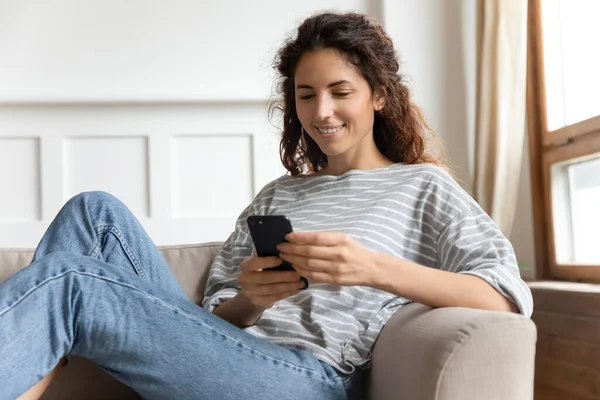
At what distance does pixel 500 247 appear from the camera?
1310 millimetres

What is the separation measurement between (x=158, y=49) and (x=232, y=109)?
1.17ft

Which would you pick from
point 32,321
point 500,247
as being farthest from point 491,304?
point 32,321

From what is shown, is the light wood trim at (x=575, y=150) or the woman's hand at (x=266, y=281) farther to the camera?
the light wood trim at (x=575, y=150)

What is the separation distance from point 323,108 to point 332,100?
37mm

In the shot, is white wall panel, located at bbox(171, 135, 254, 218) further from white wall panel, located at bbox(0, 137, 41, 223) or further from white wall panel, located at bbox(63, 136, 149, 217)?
white wall panel, located at bbox(0, 137, 41, 223)

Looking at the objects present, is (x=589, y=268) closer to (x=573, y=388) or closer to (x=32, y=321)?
(x=573, y=388)

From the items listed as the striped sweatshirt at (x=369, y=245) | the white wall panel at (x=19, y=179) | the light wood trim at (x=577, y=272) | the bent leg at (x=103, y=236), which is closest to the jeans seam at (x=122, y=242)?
the bent leg at (x=103, y=236)

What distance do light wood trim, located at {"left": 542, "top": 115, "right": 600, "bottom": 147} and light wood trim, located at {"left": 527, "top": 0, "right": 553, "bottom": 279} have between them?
0.05 meters

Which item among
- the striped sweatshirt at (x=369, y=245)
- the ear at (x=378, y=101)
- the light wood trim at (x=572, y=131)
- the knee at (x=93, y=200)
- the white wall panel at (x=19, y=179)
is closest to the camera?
the striped sweatshirt at (x=369, y=245)

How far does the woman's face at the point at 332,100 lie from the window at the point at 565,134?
0.89m

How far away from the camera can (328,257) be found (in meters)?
1.13

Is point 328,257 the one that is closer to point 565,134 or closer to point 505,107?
point 565,134

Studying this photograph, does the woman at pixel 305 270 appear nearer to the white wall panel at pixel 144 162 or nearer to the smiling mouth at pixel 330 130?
the smiling mouth at pixel 330 130

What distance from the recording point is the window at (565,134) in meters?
2.20
